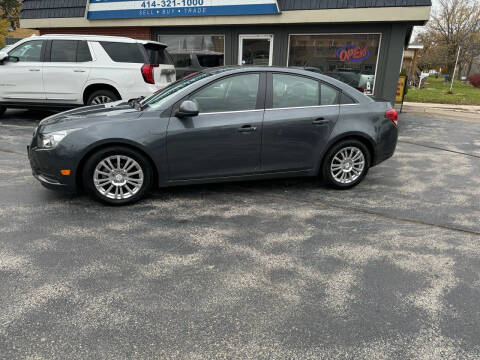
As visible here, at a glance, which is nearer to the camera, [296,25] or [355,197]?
[355,197]

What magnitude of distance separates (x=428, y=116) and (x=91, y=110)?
1134cm

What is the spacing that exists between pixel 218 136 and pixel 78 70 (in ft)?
18.5

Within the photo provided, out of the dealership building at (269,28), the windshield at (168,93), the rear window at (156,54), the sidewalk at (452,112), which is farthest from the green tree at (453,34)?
the windshield at (168,93)

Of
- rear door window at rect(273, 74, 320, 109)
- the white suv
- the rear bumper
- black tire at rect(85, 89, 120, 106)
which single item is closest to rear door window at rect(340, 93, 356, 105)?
rear door window at rect(273, 74, 320, 109)

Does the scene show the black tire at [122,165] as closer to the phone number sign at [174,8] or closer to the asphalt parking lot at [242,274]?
the asphalt parking lot at [242,274]

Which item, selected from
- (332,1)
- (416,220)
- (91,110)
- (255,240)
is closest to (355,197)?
(416,220)

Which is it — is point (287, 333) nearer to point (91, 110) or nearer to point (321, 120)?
point (321, 120)

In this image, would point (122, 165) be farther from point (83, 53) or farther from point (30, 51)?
point (30, 51)

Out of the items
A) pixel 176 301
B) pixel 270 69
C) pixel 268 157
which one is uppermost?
pixel 270 69

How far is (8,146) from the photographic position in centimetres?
697

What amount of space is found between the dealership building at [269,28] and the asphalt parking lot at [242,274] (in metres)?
6.55

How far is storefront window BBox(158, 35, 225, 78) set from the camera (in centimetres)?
1222

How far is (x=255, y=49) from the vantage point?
1189 centimetres

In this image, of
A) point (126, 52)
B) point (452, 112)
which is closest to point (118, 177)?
point (126, 52)
